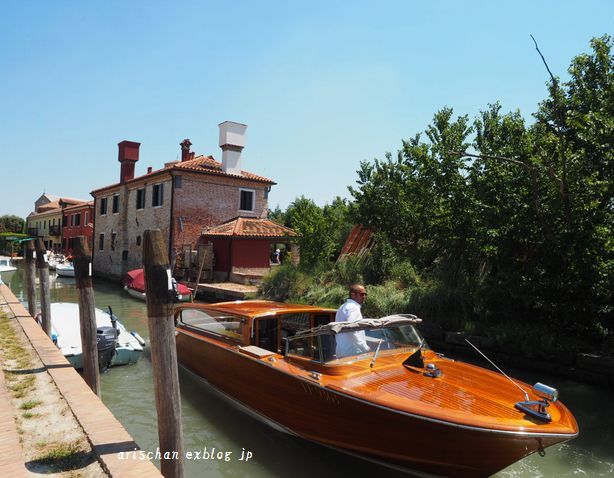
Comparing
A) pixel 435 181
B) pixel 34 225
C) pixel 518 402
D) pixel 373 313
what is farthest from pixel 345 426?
pixel 34 225

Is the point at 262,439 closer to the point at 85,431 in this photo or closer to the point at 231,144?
the point at 85,431

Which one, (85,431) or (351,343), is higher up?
(351,343)

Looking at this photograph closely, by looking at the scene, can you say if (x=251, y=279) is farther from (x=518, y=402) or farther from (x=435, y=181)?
(x=518, y=402)

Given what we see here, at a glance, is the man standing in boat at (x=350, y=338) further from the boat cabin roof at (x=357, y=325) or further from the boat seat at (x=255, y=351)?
the boat seat at (x=255, y=351)

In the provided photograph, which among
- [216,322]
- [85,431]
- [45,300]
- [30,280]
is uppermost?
[30,280]

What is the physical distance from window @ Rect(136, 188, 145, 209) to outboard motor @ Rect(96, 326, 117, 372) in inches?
742

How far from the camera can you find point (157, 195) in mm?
24203

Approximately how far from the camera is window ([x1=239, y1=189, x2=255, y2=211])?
82.2ft

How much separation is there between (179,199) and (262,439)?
60.5 ft

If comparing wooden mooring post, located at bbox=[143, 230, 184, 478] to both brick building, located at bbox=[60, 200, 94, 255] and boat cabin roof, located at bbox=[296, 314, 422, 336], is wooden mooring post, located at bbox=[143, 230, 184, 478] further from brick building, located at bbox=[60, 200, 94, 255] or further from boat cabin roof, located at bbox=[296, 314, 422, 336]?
brick building, located at bbox=[60, 200, 94, 255]

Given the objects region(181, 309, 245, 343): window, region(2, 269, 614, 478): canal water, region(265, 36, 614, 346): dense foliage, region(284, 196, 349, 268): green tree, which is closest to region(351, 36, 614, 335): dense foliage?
region(265, 36, 614, 346): dense foliage

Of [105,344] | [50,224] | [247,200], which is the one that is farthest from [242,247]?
[50,224]

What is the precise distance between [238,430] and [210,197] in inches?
738

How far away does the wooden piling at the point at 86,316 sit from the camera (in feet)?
18.9
